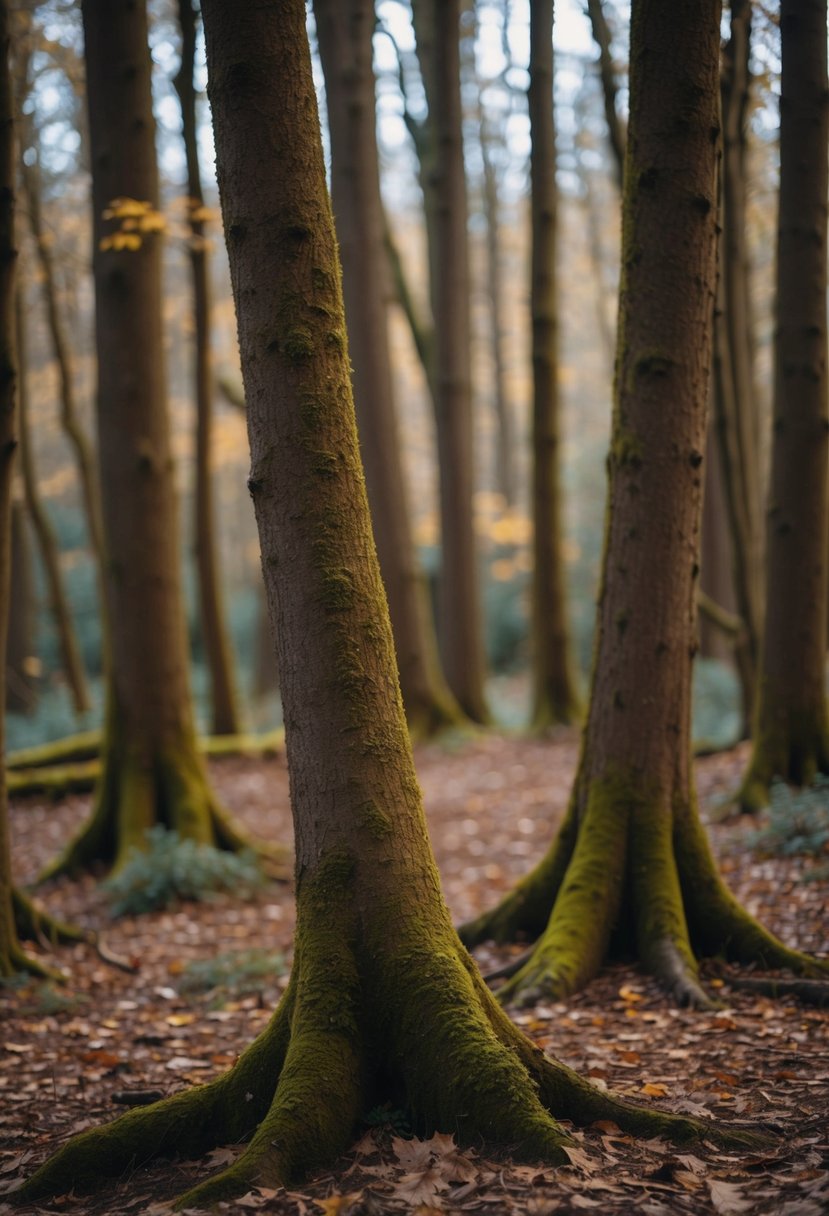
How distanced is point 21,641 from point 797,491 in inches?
546

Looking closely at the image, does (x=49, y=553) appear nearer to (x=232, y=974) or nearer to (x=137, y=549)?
(x=137, y=549)

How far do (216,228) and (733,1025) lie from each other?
1038cm

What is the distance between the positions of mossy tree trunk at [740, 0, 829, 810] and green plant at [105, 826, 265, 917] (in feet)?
12.9

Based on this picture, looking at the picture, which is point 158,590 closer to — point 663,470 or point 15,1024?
point 15,1024

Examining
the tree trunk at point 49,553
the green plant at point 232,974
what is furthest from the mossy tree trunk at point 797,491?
the tree trunk at point 49,553

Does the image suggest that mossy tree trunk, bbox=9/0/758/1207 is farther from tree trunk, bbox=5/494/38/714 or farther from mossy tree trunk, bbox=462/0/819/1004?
tree trunk, bbox=5/494/38/714

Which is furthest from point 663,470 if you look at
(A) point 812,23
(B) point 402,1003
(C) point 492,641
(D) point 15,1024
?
(C) point 492,641

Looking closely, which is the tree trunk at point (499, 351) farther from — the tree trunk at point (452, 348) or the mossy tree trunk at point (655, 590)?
the mossy tree trunk at point (655, 590)

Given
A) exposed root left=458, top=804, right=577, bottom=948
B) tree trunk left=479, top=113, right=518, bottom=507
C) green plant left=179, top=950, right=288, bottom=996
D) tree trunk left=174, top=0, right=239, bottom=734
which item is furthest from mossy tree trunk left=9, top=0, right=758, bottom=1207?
tree trunk left=479, top=113, right=518, bottom=507

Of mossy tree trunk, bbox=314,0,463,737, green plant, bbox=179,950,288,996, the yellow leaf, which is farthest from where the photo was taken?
mossy tree trunk, bbox=314,0,463,737

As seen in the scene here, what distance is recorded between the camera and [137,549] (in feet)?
27.6

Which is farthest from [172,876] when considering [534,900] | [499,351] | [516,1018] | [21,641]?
[499,351]

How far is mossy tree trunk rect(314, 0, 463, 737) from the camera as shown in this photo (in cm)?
1134

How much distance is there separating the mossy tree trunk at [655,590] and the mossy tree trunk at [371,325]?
6.05 m
